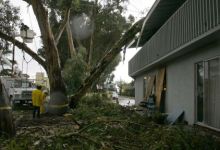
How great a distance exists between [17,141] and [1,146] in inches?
17.4

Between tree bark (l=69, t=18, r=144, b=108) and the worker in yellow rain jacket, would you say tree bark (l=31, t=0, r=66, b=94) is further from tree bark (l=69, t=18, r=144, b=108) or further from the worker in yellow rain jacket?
tree bark (l=69, t=18, r=144, b=108)

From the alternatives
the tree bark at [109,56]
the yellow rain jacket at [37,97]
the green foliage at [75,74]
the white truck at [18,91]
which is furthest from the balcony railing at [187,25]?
the white truck at [18,91]

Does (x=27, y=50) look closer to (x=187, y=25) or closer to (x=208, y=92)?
(x=187, y=25)

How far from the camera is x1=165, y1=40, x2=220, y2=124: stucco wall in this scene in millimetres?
11889

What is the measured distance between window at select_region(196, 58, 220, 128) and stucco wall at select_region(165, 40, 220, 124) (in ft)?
1.03

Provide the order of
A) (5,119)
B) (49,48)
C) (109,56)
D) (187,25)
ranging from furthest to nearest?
(109,56), (49,48), (187,25), (5,119)

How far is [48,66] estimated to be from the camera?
19.2 metres

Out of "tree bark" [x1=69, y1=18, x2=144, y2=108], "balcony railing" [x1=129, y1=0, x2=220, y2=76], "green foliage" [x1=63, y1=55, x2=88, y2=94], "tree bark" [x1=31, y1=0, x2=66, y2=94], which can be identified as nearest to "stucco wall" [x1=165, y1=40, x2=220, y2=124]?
"balcony railing" [x1=129, y1=0, x2=220, y2=76]

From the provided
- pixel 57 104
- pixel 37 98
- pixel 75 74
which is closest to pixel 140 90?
pixel 75 74

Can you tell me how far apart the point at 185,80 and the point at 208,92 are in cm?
297

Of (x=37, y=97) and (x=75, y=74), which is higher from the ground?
(x=75, y=74)

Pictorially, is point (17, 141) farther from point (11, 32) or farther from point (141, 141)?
point (11, 32)

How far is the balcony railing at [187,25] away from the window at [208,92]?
4.06ft

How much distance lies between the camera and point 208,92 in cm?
1159
